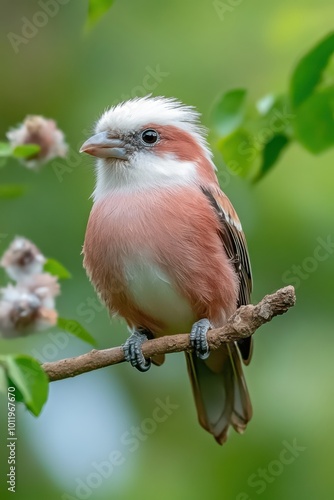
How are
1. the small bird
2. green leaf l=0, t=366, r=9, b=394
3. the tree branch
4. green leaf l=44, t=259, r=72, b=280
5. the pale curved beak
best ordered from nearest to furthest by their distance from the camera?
green leaf l=0, t=366, r=9, b=394
green leaf l=44, t=259, r=72, b=280
the tree branch
the small bird
the pale curved beak

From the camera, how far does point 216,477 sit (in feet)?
22.4

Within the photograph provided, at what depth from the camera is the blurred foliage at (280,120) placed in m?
3.70

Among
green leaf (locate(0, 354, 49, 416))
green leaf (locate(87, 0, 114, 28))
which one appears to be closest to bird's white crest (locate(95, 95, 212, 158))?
green leaf (locate(87, 0, 114, 28))

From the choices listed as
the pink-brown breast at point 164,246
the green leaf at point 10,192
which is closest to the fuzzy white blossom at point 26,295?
the green leaf at point 10,192

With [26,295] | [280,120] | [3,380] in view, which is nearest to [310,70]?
[280,120]

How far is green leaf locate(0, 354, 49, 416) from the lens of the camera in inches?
109

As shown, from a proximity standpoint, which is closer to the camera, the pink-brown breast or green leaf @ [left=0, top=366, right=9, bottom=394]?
green leaf @ [left=0, top=366, right=9, bottom=394]

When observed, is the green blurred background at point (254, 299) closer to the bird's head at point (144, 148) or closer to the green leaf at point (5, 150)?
the bird's head at point (144, 148)

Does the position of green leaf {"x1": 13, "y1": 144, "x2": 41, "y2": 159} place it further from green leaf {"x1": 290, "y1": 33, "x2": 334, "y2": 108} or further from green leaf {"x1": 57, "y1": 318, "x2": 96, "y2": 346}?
green leaf {"x1": 290, "y1": 33, "x2": 334, "y2": 108}

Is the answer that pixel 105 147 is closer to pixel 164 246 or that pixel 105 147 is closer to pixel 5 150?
pixel 164 246

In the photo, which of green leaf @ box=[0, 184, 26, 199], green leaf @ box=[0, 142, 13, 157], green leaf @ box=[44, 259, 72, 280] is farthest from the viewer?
green leaf @ box=[44, 259, 72, 280]

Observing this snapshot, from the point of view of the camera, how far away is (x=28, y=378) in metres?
2.84

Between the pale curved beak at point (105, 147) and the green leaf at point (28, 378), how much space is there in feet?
7.76

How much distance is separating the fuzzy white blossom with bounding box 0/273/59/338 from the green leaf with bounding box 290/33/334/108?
143 centimetres
